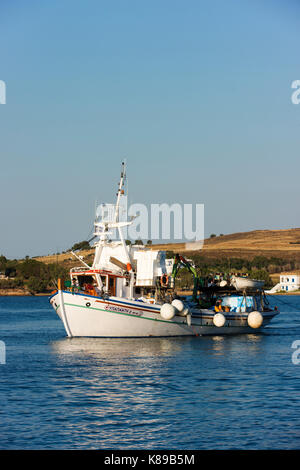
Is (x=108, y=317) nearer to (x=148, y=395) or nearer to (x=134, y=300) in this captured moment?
(x=134, y=300)

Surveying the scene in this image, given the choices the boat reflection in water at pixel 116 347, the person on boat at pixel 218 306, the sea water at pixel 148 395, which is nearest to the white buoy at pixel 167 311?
the boat reflection in water at pixel 116 347

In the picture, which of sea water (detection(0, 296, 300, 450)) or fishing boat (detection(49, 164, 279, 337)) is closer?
sea water (detection(0, 296, 300, 450))

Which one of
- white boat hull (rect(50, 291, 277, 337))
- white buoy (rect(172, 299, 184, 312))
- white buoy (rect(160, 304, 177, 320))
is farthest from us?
white buoy (rect(172, 299, 184, 312))

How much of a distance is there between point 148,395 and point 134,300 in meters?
25.6

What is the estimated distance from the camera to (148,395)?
118 ft

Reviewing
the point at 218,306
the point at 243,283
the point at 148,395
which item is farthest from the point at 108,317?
the point at 148,395

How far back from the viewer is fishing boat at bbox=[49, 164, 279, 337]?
60562 mm

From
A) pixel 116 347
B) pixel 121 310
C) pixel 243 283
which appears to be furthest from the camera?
pixel 243 283

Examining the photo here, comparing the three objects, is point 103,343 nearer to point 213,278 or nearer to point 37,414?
point 213,278

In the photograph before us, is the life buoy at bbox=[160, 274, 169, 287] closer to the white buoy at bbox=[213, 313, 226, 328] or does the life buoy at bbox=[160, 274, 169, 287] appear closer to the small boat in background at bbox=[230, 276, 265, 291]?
the white buoy at bbox=[213, 313, 226, 328]

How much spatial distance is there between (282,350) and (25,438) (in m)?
33.6

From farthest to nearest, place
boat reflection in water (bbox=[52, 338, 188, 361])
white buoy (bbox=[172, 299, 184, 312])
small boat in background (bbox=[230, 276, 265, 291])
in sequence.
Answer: small boat in background (bbox=[230, 276, 265, 291]) < white buoy (bbox=[172, 299, 184, 312]) < boat reflection in water (bbox=[52, 338, 188, 361])

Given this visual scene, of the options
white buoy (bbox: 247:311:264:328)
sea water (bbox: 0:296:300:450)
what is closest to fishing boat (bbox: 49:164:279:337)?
white buoy (bbox: 247:311:264:328)
